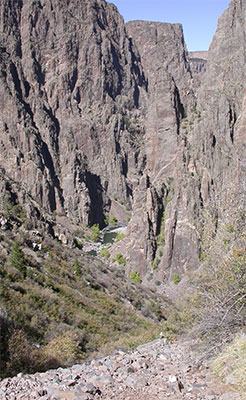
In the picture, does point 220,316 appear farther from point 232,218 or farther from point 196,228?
point 196,228

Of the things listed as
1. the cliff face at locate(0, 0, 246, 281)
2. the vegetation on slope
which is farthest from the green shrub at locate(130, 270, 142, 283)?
the vegetation on slope

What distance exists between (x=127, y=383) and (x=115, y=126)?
145m

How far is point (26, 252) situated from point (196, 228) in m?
36.5

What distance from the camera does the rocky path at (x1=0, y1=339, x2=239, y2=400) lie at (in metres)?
6.70

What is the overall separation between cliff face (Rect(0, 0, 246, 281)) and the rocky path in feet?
91.4

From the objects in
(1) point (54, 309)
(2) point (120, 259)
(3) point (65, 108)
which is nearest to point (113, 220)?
(3) point (65, 108)

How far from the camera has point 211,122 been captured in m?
69.4

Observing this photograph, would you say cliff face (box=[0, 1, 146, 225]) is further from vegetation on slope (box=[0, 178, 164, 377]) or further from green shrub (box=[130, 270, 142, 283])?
vegetation on slope (box=[0, 178, 164, 377])

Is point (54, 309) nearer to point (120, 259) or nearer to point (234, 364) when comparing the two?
point (234, 364)

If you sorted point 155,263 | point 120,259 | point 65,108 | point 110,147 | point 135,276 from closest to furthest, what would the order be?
point 135,276 < point 155,263 < point 120,259 < point 110,147 < point 65,108

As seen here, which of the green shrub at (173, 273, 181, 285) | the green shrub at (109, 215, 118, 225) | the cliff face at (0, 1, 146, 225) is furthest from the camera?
the green shrub at (109, 215, 118, 225)

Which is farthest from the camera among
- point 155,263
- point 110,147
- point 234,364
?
point 110,147

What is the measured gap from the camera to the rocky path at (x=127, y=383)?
22.0 feet

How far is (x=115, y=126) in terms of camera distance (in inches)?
5851
